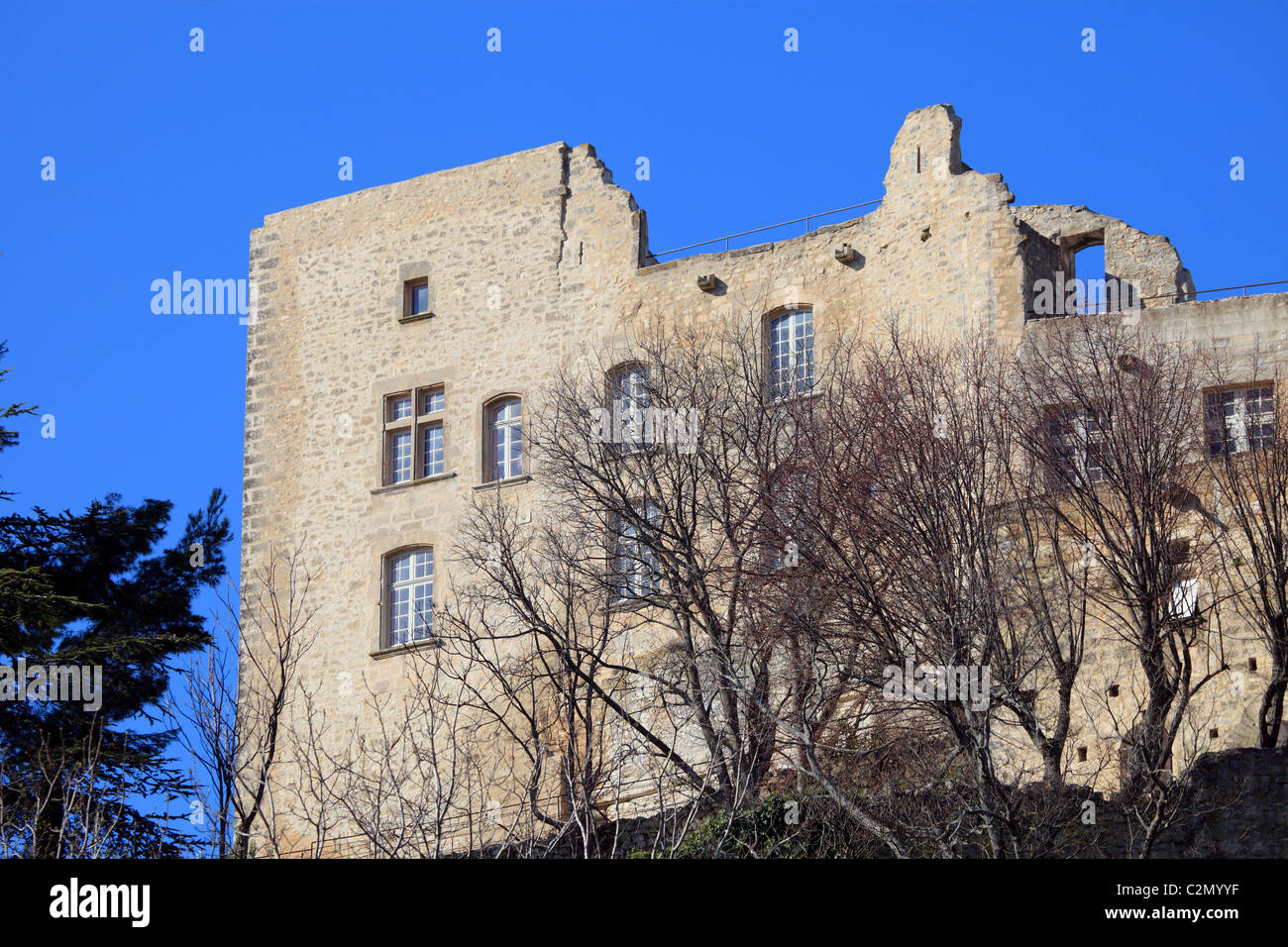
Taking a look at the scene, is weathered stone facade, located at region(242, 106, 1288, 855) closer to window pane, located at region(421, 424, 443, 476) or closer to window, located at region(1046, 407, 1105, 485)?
window pane, located at region(421, 424, 443, 476)

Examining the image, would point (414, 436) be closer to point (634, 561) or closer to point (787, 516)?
point (634, 561)

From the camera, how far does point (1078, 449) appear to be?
75.3ft

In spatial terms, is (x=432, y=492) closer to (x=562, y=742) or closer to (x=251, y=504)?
(x=251, y=504)

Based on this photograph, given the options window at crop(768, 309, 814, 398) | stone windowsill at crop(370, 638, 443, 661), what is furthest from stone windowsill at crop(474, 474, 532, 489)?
window at crop(768, 309, 814, 398)

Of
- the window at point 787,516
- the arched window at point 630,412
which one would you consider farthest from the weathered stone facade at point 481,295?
the window at point 787,516

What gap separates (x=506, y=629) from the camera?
2970 cm

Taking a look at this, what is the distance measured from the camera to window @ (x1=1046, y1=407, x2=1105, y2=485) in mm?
22641

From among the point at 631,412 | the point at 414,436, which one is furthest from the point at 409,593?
the point at 631,412

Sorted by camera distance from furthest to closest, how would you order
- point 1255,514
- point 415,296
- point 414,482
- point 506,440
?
point 415,296 < point 414,482 < point 506,440 < point 1255,514

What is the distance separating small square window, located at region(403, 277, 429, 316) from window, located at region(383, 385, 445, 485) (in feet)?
5.25

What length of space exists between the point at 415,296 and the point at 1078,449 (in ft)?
47.7

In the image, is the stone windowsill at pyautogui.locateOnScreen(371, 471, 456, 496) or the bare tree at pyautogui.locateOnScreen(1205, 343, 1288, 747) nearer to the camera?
the bare tree at pyautogui.locateOnScreen(1205, 343, 1288, 747)
